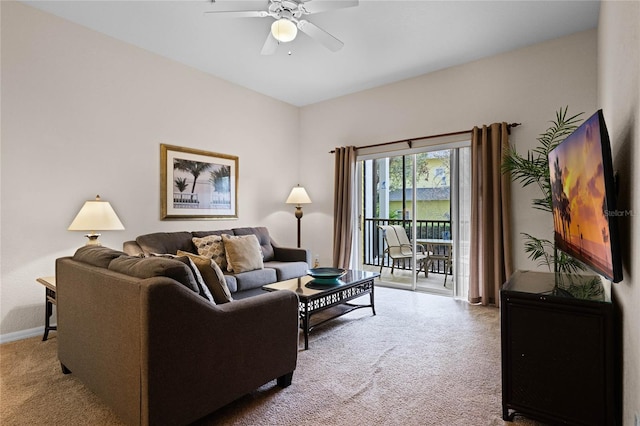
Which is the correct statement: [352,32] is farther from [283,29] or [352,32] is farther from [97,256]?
[97,256]

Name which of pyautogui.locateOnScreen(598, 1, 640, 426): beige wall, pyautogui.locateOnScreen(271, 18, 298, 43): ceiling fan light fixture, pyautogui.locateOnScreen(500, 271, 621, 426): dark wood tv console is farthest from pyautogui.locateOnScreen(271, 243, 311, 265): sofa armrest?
pyautogui.locateOnScreen(598, 1, 640, 426): beige wall

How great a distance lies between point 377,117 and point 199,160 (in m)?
2.56

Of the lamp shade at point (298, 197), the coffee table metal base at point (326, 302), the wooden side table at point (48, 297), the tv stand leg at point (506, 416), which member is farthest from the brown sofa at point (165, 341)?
the lamp shade at point (298, 197)

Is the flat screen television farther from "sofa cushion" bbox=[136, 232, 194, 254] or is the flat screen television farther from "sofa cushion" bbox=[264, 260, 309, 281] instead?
"sofa cushion" bbox=[136, 232, 194, 254]

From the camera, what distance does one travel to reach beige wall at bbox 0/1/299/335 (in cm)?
289

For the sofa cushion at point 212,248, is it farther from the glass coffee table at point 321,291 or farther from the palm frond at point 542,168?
the palm frond at point 542,168

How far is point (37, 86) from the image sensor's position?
9.87ft

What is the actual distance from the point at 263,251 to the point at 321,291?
1.81 metres

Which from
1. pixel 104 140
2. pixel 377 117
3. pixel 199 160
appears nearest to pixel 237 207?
pixel 199 160

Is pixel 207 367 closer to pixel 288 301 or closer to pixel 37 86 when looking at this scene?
pixel 288 301

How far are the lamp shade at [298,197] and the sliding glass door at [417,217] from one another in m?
0.84

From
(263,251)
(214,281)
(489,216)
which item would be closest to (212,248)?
(263,251)

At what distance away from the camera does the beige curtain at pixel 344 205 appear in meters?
5.06

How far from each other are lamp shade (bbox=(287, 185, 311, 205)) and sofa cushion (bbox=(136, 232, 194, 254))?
5.67 feet
